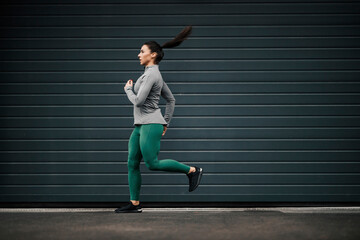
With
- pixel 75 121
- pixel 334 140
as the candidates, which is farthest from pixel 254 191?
pixel 75 121

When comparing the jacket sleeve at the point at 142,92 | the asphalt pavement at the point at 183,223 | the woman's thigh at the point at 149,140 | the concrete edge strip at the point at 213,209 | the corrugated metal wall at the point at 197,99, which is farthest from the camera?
the corrugated metal wall at the point at 197,99

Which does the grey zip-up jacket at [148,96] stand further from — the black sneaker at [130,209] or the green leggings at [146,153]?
the black sneaker at [130,209]

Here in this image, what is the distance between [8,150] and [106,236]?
2369 millimetres

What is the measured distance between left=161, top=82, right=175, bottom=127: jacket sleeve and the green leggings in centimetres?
27

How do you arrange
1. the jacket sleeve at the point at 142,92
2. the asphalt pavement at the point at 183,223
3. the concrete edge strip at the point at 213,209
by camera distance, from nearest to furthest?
the asphalt pavement at the point at 183,223 < the jacket sleeve at the point at 142,92 < the concrete edge strip at the point at 213,209

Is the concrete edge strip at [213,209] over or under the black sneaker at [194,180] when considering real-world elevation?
under

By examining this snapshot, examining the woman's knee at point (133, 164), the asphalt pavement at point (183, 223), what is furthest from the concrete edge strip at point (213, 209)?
the woman's knee at point (133, 164)

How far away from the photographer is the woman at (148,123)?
4639 mm

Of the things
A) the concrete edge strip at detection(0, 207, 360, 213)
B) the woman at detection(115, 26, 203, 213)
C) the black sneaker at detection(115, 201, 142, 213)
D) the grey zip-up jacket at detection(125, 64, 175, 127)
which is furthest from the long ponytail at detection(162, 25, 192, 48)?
the concrete edge strip at detection(0, 207, 360, 213)

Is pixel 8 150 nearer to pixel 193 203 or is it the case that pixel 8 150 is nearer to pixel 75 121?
pixel 75 121

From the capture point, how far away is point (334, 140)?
5.33 meters

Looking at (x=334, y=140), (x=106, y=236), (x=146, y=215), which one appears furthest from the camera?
(x=334, y=140)

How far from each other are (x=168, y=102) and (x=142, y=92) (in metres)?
0.56

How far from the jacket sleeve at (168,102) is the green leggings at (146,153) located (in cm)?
27
